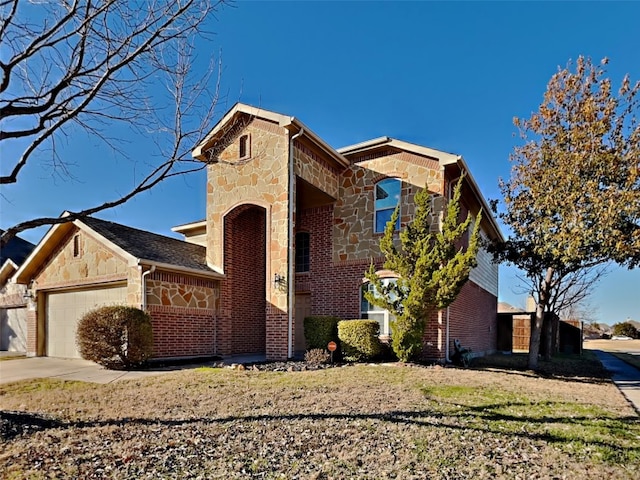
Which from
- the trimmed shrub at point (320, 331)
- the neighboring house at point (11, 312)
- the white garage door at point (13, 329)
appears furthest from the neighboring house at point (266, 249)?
the white garage door at point (13, 329)

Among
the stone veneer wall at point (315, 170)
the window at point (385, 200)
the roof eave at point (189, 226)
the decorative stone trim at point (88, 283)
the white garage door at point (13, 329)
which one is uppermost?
the stone veneer wall at point (315, 170)

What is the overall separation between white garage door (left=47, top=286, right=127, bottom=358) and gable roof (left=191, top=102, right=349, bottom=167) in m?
5.12

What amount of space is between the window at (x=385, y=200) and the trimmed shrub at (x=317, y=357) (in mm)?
4248

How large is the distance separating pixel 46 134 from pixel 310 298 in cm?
1025

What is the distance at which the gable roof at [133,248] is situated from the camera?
1141cm

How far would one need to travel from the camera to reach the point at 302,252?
1474 cm

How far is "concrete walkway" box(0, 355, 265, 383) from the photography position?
9.12 metres

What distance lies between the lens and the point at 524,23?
9.32 m

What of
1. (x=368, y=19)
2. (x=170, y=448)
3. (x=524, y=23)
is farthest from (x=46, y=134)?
(x=524, y=23)

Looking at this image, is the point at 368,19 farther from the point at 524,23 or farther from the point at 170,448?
the point at 170,448

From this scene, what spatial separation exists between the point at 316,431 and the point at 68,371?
8149 mm

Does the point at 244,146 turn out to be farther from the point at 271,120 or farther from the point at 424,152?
the point at 424,152

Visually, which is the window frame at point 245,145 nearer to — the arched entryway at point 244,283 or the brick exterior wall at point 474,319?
the arched entryway at point 244,283

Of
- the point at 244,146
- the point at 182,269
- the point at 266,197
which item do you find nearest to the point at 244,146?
the point at 244,146
